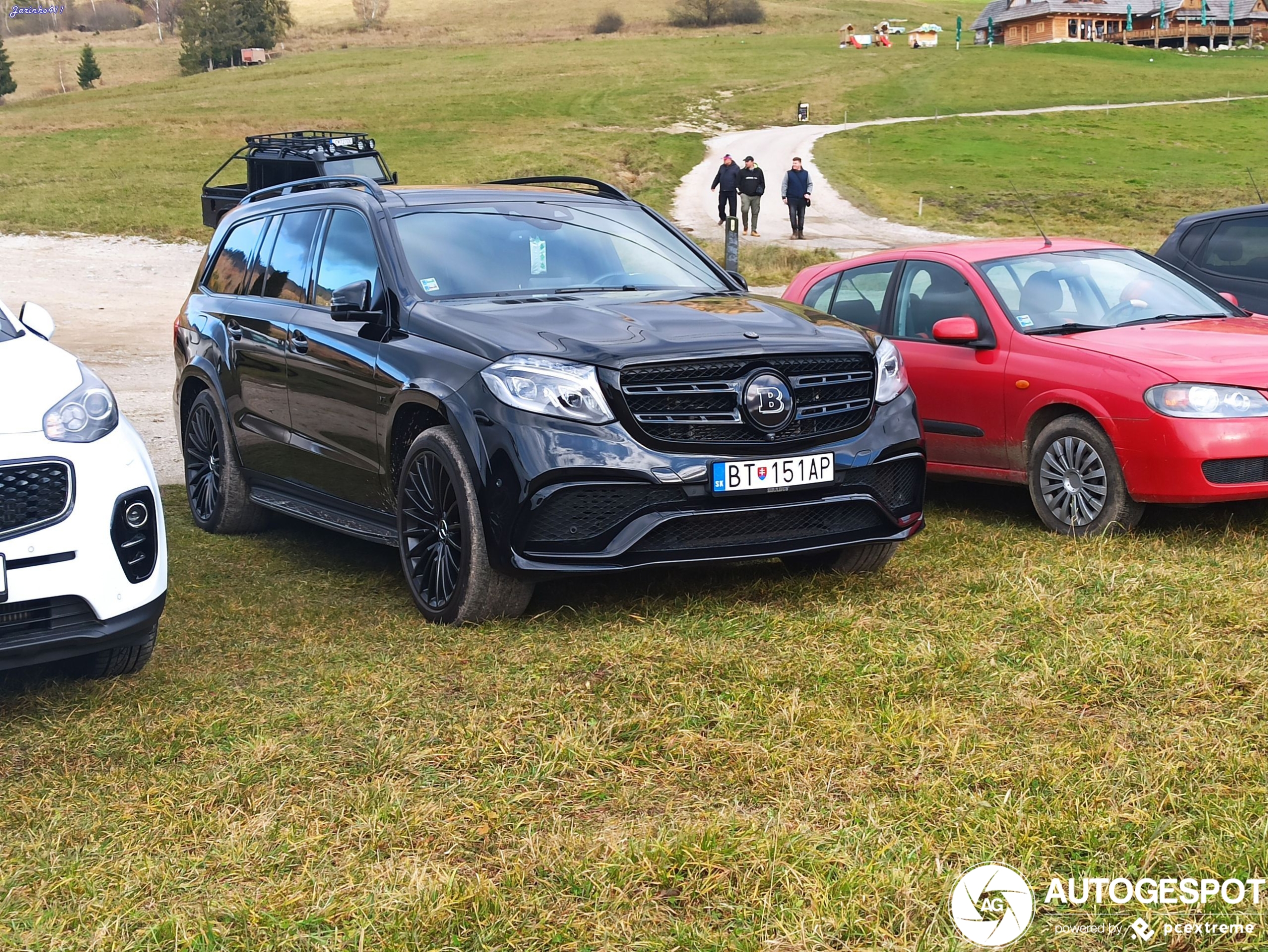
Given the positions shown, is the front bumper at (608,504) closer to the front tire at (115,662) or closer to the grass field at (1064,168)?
the front tire at (115,662)

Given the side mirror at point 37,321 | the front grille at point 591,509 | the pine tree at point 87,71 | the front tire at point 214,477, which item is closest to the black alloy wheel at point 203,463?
the front tire at point 214,477

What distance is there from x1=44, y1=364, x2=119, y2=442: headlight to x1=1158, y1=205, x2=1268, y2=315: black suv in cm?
690

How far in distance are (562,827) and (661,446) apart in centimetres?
198

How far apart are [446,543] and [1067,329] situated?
3544 millimetres

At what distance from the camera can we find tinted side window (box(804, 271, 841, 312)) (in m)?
8.78

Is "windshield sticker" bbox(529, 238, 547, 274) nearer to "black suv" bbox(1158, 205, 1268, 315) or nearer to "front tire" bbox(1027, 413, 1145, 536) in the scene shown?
"front tire" bbox(1027, 413, 1145, 536)

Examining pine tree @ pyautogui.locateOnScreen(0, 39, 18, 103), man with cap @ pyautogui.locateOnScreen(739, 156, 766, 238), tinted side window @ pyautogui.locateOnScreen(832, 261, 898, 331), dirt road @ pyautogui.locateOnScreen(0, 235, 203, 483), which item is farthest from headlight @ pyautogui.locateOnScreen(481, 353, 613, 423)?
pine tree @ pyautogui.locateOnScreen(0, 39, 18, 103)

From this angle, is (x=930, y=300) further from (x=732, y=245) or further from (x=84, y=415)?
(x=732, y=245)

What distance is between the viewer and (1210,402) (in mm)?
6523

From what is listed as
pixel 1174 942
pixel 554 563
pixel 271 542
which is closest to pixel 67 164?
pixel 271 542

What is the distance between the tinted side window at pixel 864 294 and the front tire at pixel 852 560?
92.1 inches

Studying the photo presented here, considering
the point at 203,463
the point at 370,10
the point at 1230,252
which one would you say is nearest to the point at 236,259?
the point at 203,463

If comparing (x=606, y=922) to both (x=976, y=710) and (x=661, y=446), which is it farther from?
(x=661, y=446)

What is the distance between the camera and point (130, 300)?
24.2 metres
